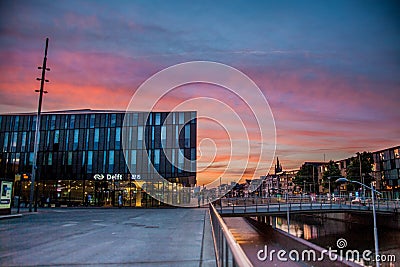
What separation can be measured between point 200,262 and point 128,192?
41.6 m

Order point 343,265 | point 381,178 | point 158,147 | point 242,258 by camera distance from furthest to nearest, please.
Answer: point 381,178
point 158,147
point 343,265
point 242,258

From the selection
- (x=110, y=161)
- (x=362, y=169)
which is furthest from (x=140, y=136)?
(x=362, y=169)

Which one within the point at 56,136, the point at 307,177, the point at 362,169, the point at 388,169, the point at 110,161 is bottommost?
the point at 307,177

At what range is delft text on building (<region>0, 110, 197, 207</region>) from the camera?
47938mm

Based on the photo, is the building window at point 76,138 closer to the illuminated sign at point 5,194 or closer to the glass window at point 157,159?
the glass window at point 157,159

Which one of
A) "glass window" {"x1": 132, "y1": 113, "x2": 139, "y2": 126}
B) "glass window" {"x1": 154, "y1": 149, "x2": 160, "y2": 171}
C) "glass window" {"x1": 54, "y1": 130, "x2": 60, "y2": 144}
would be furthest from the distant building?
"glass window" {"x1": 54, "y1": 130, "x2": 60, "y2": 144}

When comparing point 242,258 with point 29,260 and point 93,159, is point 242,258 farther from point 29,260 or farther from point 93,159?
point 93,159

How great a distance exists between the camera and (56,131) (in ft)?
174

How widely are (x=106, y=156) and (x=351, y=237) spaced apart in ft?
128

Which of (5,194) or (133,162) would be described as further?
(133,162)

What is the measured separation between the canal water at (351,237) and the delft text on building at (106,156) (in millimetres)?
21257

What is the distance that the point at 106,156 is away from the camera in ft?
165

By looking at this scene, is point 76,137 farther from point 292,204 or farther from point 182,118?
point 292,204

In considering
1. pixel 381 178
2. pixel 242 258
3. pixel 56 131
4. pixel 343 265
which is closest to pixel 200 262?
pixel 242 258
